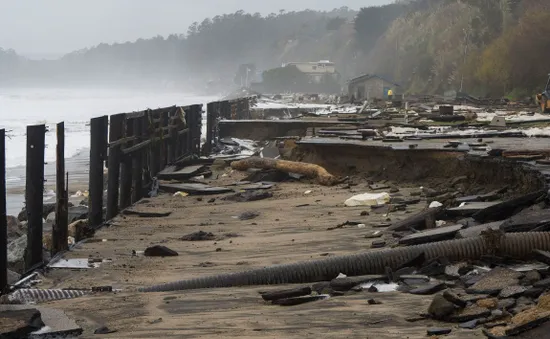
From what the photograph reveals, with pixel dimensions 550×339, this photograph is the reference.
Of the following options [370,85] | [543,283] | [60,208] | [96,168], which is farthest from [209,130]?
[370,85]

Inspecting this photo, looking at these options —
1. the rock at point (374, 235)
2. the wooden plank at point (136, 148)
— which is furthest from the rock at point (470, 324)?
the wooden plank at point (136, 148)

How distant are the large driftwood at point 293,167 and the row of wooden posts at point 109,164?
193 cm

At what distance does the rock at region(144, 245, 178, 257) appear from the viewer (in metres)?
10.5

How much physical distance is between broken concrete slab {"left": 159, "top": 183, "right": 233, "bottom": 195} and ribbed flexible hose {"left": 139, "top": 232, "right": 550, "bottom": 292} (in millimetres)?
8538

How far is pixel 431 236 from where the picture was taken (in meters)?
8.52

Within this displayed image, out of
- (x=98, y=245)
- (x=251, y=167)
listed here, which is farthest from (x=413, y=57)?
(x=98, y=245)

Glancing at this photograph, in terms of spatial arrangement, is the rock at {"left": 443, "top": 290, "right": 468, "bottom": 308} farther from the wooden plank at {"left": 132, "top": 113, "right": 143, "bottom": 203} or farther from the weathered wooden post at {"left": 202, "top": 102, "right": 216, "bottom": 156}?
the weathered wooden post at {"left": 202, "top": 102, "right": 216, "bottom": 156}

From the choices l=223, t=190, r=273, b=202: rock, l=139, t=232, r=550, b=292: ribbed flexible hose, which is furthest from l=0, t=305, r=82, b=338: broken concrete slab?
l=223, t=190, r=273, b=202: rock

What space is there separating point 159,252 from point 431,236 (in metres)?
3.47

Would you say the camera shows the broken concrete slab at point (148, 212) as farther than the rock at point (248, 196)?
No

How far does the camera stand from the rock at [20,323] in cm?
628

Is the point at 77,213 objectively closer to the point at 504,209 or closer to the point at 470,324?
the point at 504,209

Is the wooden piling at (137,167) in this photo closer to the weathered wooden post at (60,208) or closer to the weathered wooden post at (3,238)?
the weathered wooden post at (60,208)

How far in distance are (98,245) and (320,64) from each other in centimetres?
15931
